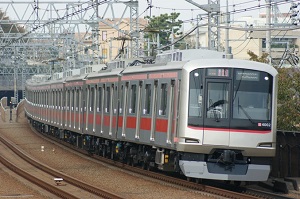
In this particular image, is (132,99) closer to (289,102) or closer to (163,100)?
(163,100)

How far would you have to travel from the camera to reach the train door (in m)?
17.9

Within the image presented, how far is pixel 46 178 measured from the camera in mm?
22391

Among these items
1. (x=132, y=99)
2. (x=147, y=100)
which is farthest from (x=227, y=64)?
(x=132, y=99)

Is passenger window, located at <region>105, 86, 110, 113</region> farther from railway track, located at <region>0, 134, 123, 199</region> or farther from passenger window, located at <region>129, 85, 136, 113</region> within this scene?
passenger window, located at <region>129, 85, 136, 113</region>

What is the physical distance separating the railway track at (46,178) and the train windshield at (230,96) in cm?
254

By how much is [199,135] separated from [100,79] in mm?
10278

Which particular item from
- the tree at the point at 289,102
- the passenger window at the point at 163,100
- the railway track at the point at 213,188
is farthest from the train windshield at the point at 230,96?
the tree at the point at 289,102

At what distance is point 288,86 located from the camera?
27.8 m

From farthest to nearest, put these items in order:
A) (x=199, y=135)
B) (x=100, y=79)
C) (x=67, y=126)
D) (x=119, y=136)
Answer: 1. (x=67, y=126)
2. (x=100, y=79)
3. (x=119, y=136)
4. (x=199, y=135)

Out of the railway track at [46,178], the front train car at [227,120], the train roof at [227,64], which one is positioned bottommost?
the railway track at [46,178]

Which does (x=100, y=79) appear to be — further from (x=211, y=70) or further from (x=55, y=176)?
(x=211, y=70)

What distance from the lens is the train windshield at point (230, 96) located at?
18078 millimetres

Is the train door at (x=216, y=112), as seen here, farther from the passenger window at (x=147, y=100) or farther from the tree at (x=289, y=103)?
the tree at (x=289, y=103)

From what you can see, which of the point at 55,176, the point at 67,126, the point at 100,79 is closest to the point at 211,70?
the point at 55,176
